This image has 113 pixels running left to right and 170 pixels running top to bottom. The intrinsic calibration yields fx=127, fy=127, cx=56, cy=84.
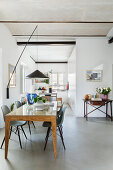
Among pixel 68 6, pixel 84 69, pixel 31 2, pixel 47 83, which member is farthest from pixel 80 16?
pixel 47 83

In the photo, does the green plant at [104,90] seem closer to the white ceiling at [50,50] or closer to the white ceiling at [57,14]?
the white ceiling at [57,14]

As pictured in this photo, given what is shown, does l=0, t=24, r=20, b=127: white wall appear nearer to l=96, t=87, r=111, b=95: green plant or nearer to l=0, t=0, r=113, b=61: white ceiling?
l=0, t=0, r=113, b=61: white ceiling

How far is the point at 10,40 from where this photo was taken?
168 inches

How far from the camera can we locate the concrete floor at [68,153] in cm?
A: 201

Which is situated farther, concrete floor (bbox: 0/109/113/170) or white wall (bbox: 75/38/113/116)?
white wall (bbox: 75/38/113/116)

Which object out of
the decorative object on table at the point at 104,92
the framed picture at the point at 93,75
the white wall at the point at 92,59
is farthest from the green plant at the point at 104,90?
the framed picture at the point at 93,75

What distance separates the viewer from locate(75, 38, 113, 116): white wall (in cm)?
495

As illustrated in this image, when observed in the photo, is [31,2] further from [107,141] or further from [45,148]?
[107,141]

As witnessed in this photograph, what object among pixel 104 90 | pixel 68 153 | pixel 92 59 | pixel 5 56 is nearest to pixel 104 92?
pixel 104 90

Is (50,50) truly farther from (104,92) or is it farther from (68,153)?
(68,153)

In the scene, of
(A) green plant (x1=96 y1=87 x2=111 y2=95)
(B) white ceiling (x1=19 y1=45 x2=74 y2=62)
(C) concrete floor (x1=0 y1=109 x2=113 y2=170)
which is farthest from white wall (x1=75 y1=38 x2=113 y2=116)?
(C) concrete floor (x1=0 y1=109 x2=113 y2=170)

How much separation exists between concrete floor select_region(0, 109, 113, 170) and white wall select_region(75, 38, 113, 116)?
2022 mm

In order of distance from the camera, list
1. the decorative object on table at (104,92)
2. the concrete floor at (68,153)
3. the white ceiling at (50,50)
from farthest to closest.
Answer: the white ceiling at (50,50), the decorative object on table at (104,92), the concrete floor at (68,153)

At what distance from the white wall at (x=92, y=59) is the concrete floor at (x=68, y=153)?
6.63ft
